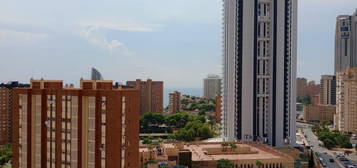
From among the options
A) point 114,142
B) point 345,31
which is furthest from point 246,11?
point 345,31

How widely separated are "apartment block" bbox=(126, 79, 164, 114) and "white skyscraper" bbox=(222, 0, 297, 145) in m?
42.9

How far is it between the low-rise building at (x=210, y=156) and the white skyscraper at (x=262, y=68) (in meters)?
7.86

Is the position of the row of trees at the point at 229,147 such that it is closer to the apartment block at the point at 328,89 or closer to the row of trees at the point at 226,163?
the row of trees at the point at 226,163

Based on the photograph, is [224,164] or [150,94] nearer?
[224,164]

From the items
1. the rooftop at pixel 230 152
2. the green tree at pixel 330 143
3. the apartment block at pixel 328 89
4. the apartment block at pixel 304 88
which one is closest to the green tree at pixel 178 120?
the green tree at pixel 330 143

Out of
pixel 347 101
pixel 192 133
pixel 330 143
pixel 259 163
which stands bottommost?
pixel 330 143

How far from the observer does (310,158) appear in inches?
1469

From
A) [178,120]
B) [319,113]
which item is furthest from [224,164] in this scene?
[319,113]

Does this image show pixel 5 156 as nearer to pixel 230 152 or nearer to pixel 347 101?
pixel 230 152

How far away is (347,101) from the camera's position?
6662cm

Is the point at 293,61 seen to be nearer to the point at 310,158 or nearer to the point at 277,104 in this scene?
the point at 277,104

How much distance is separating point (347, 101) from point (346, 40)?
51768mm

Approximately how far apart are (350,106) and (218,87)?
75753mm

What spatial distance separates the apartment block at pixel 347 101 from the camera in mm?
65562
